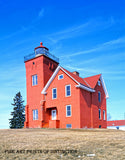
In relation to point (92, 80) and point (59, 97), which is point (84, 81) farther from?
point (59, 97)

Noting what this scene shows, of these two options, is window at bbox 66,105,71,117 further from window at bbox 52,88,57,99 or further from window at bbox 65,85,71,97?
window at bbox 52,88,57,99

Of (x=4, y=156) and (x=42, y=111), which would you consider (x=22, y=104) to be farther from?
(x=4, y=156)

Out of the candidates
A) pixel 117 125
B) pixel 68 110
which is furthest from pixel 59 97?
pixel 117 125

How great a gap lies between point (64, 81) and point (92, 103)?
16.4ft

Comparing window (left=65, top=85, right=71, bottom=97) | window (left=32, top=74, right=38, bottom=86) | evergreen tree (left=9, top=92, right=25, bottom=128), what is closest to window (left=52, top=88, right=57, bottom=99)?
window (left=65, top=85, right=71, bottom=97)

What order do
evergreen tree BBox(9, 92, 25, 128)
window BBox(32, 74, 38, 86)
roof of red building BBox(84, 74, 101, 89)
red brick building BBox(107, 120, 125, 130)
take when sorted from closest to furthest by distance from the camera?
1. roof of red building BBox(84, 74, 101, 89)
2. window BBox(32, 74, 38, 86)
3. evergreen tree BBox(9, 92, 25, 128)
4. red brick building BBox(107, 120, 125, 130)

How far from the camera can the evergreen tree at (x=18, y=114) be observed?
41.8 m

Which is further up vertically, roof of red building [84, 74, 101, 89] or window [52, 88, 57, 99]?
roof of red building [84, 74, 101, 89]

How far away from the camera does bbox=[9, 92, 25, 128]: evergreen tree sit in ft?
137

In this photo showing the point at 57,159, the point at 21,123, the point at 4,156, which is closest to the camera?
the point at 57,159

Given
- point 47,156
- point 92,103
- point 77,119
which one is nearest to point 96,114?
point 92,103

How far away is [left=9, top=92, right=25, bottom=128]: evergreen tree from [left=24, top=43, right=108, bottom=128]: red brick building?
15067 mm

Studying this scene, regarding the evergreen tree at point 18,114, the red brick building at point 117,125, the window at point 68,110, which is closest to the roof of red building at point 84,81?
the window at point 68,110

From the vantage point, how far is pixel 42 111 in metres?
25.9
